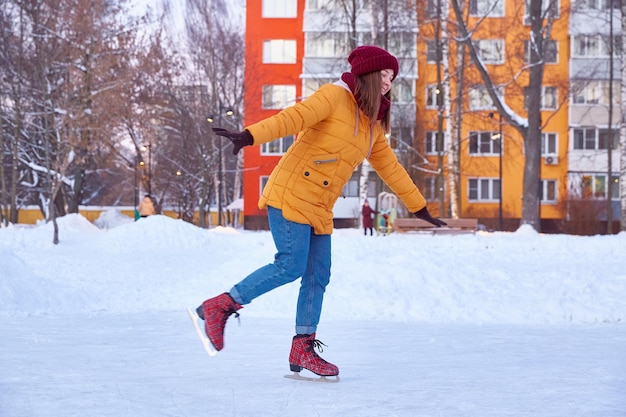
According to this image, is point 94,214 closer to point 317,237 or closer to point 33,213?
point 33,213

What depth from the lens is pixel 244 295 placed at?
181 inches

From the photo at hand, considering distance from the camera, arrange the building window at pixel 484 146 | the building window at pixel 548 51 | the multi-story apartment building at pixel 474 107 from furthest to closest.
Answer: the building window at pixel 484 146
the multi-story apartment building at pixel 474 107
the building window at pixel 548 51

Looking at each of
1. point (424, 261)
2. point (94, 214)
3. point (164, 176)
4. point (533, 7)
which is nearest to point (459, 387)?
point (424, 261)

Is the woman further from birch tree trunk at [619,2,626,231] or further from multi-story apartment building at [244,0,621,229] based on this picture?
multi-story apartment building at [244,0,621,229]

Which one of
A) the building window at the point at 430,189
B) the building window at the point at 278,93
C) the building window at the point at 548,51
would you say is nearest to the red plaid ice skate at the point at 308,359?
the building window at the point at 548,51

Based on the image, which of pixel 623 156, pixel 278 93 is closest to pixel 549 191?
pixel 278 93

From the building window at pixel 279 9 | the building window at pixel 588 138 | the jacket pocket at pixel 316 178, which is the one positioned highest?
the building window at pixel 279 9

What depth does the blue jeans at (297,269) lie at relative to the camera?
452 cm

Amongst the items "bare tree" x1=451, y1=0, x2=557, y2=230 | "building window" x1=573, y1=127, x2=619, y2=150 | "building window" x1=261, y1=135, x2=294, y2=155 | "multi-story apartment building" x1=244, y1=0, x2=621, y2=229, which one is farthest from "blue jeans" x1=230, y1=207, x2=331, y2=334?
"building window" x1=573, y1=127, x2=619, y2=150

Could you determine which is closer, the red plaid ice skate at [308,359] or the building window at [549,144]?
the red plaid ice skate at [308,359]

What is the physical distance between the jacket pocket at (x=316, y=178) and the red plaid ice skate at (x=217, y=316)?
2.29ft

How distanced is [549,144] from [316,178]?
148ft

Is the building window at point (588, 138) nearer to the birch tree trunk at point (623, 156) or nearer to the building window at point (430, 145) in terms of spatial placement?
the building window at point (430, 145)

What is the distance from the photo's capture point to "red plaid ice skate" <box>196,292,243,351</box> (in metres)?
4.54
